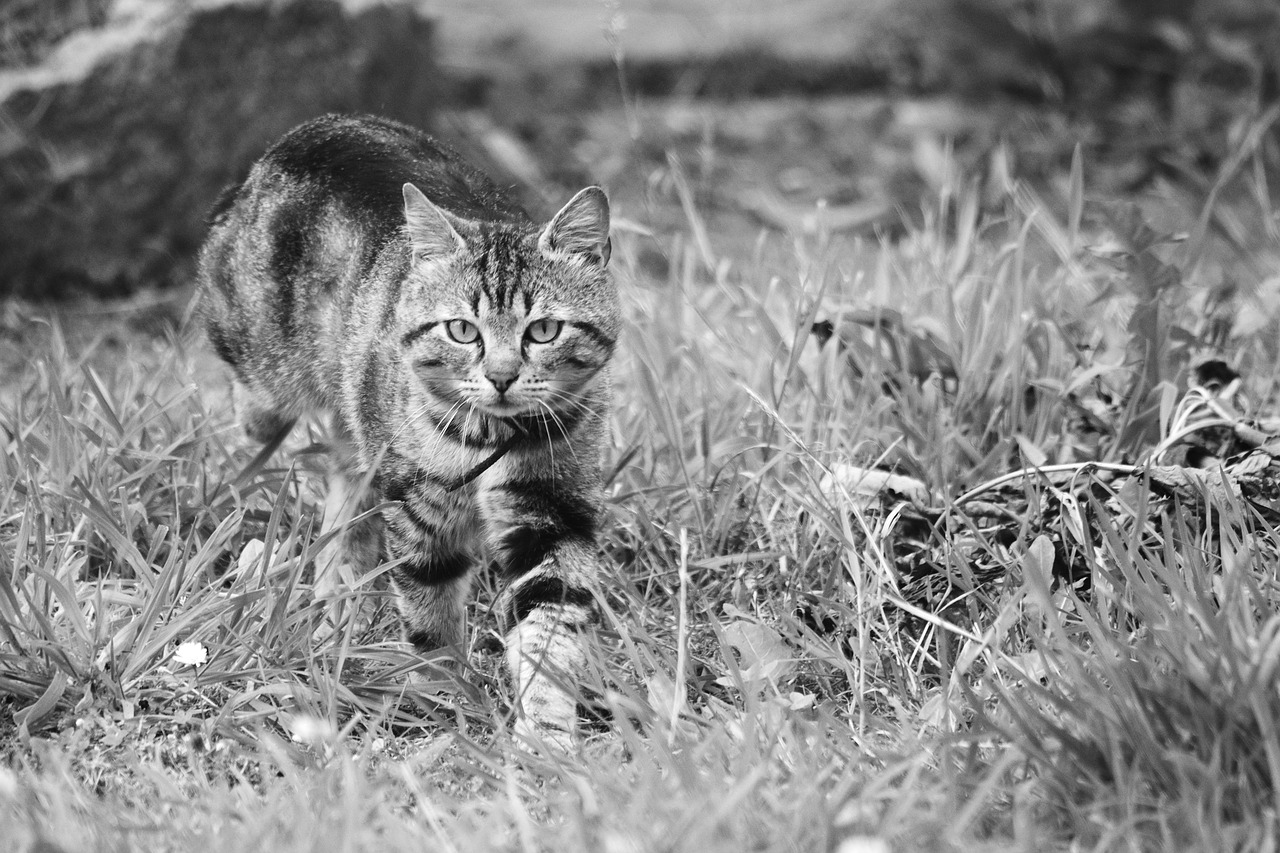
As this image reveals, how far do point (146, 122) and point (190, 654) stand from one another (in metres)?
3.33

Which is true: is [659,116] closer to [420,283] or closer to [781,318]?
[781,318]

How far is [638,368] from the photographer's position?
12.7 ft

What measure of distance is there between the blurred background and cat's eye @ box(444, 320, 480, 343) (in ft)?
3.77

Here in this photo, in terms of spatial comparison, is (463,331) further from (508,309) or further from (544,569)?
(544,569)

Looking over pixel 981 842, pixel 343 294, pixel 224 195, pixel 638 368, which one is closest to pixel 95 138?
pixel 224 195

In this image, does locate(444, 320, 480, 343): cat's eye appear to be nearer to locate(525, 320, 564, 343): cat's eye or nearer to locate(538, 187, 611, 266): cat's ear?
locate(525, 320, 564, 343): cat's eye

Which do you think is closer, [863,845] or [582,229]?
[863,845]

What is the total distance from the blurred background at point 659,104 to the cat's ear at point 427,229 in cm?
106

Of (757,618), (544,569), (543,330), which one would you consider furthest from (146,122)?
(757,618)

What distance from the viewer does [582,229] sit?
326cm

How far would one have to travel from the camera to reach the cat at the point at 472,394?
3.04 meters

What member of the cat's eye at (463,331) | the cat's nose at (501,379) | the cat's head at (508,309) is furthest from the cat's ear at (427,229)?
the cat's nose at (501,379)

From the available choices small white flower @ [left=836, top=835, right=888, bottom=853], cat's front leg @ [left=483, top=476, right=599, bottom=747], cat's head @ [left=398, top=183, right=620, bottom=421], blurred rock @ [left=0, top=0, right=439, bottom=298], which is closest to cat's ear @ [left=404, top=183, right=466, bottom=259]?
cat's head @ [left=398, top=183, right=620, bottom=421]

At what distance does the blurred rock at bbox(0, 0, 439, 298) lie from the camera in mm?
5316
